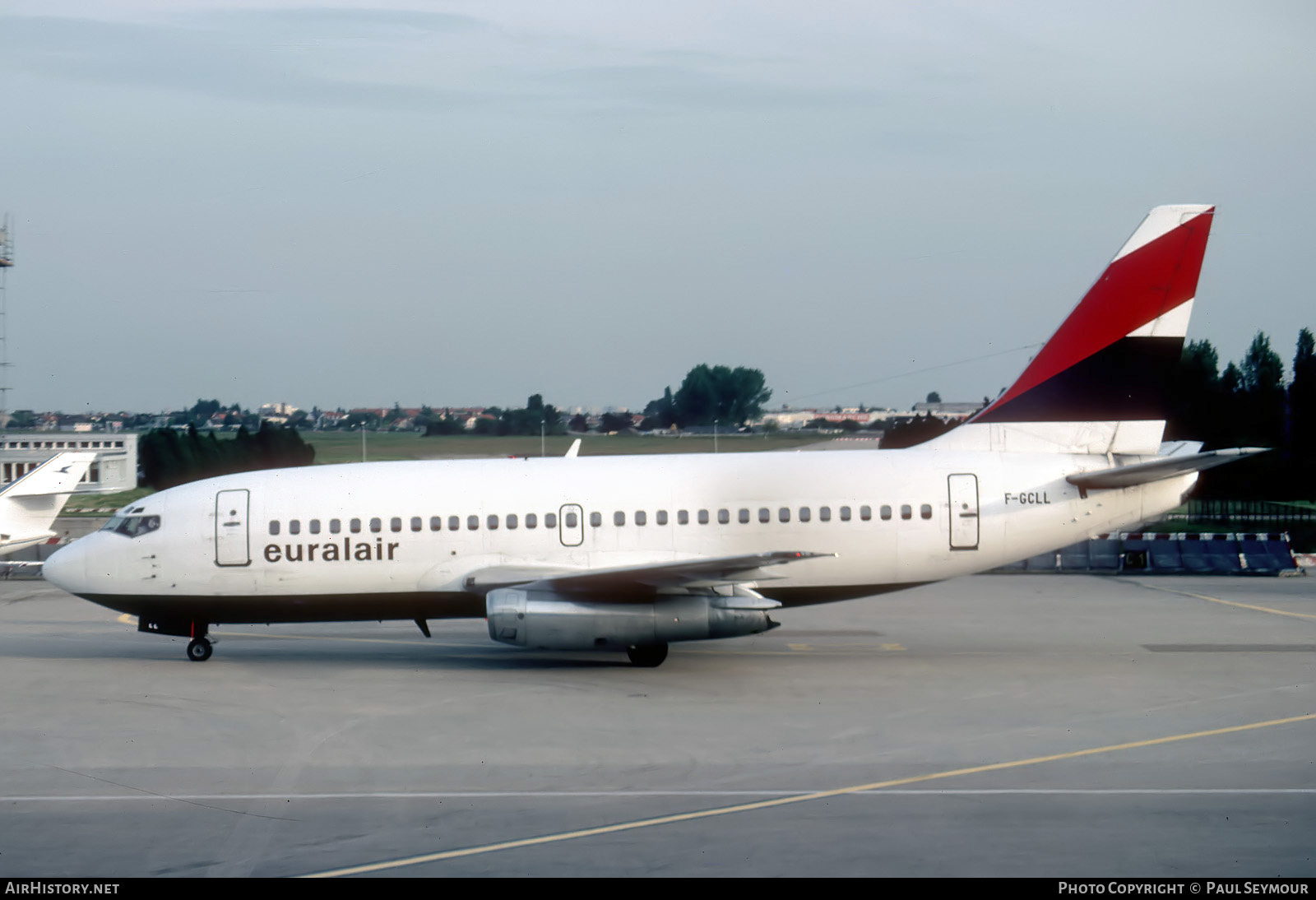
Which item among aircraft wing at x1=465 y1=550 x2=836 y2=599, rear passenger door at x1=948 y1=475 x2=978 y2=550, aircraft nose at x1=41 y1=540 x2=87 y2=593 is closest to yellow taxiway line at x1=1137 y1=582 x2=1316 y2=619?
rear passenger door at x1=948 y1=475 x2=978 y2=550

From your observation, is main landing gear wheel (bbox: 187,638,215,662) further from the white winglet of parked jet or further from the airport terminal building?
the airport terminal building

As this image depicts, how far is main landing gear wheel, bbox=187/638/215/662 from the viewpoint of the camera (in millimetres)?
21672

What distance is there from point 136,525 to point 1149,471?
59.9ft

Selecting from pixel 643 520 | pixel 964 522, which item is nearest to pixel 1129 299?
pixel 964 522

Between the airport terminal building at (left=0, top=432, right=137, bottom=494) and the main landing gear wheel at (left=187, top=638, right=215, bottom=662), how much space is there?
30.5 metres

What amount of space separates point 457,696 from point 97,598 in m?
7.87

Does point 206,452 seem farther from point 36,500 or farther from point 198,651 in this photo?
point 198,651

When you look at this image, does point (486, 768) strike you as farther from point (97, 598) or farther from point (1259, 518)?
point (1259, 518)

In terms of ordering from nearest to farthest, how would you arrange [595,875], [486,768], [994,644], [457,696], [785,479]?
[595,875] < [486,768] < [457,696] < [785,479] < [994,644]

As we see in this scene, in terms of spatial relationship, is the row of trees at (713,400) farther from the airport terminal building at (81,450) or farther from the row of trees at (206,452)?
the airport terminal building at (81,450)

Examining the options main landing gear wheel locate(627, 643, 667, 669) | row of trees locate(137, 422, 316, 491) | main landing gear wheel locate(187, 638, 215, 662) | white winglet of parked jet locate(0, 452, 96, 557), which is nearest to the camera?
main landing gear wheel locate(627, 643, 667, 669)

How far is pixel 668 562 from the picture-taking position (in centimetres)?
1859

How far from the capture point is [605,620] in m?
19.3

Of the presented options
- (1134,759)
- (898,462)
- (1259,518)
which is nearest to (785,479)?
(898,462)
